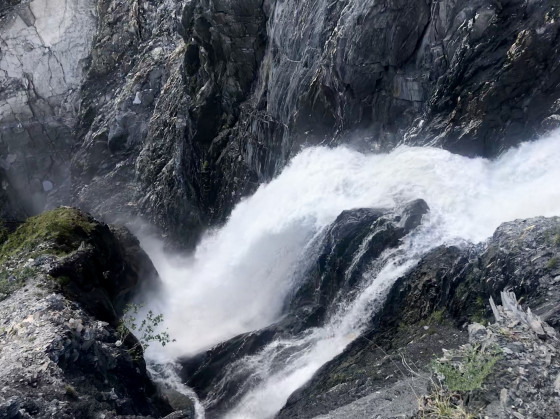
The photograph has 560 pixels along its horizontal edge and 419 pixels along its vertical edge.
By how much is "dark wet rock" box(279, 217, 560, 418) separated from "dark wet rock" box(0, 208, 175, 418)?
3888 mm

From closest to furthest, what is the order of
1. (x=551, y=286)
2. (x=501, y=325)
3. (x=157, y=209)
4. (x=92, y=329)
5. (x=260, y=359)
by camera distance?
(x=501, y=325), (x=551, y=286), (x=92, y=329), (x=260, y=359), (x=157, y=209)

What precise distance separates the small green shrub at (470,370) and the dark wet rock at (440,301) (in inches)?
114

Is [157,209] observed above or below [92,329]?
above

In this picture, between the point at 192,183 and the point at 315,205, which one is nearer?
the point at 315,205

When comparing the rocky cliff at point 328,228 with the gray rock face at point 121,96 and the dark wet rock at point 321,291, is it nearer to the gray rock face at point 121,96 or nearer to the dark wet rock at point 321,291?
the dark wet rock at point 321,291

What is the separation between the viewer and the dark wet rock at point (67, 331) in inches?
460

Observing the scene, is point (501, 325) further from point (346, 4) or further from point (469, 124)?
point (346, 4)

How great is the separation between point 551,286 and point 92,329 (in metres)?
9.89

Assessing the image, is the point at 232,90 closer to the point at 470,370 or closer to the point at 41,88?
the point at 41,88

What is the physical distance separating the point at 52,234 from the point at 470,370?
14.2 metres

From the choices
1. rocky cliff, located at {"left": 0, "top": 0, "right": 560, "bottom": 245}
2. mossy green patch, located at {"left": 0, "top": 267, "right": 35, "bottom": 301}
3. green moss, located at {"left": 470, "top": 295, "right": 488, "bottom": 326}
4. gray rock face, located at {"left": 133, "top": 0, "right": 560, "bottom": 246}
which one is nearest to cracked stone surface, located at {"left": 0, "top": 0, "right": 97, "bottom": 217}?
rocky cliff, located at {"left": 0, "top": 0, "right": 560, "bottom": 245}

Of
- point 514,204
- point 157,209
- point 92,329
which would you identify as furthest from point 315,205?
point 157,209

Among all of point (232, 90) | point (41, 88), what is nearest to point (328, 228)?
point (232, 90)

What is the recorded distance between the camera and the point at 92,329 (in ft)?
45.9
